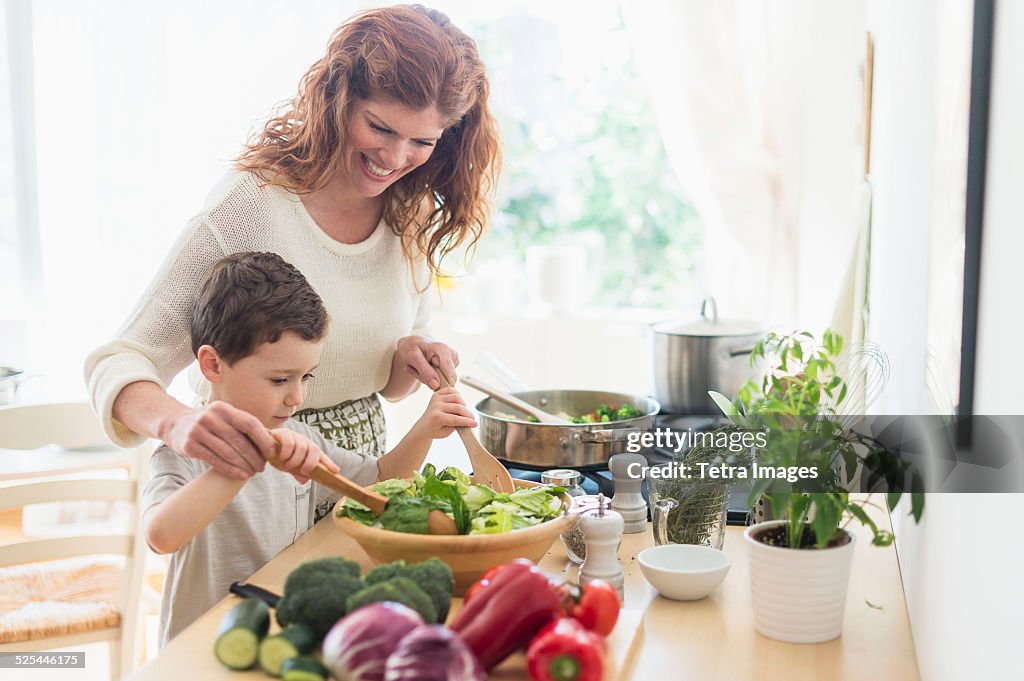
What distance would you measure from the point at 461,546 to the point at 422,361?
61cm

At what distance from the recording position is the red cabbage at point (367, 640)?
31.2 inches

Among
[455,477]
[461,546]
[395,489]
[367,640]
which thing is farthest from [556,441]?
[367,640]

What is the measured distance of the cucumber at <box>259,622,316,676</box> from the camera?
912 mm

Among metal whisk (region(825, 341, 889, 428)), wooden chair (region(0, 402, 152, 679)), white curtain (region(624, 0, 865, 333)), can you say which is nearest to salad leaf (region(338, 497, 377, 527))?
metal whisk (region(825, 341, 889, 428))

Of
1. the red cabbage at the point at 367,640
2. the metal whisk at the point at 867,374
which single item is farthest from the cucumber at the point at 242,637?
the metal whisk at the point at 867,374

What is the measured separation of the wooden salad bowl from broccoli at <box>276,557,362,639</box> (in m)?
0.17

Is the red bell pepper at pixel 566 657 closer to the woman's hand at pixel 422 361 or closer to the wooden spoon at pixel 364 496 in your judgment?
the wooden spoon at pixel 364 496

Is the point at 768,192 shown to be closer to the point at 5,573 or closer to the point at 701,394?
the point at 701,394

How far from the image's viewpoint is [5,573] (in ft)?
7.08

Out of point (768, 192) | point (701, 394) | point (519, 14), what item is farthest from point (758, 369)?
point (519, 14)

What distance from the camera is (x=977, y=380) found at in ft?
2.53

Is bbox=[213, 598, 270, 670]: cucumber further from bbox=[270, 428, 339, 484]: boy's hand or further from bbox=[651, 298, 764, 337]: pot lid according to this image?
bbox=[651, 298, 764, 337]: pot lid

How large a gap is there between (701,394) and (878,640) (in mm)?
1117

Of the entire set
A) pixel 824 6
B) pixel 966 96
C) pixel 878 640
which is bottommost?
pixel 878 640
